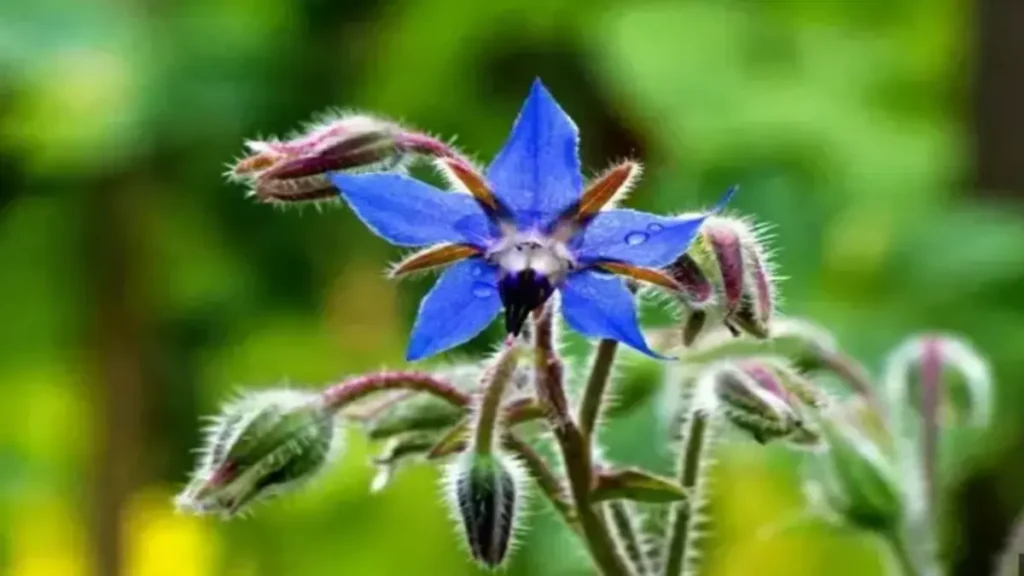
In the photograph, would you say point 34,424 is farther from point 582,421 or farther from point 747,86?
point 582,421

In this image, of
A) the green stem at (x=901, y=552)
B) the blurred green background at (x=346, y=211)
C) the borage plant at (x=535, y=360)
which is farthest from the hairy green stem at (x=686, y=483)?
the blurred green background at (x=346, y=211)

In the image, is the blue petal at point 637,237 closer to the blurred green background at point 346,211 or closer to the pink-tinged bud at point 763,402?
the pink-tinged bud at point 763,402

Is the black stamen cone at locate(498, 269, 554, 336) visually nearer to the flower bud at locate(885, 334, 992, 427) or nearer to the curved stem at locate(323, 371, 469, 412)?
the curved stem at locate(323, 371, 469, 412)

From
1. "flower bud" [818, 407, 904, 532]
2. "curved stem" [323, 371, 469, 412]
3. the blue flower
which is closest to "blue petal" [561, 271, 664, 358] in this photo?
the blue flower

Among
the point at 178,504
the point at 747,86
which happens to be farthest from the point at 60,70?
the point at 178,504

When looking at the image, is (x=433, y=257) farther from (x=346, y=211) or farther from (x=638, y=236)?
(x=346, y=211)

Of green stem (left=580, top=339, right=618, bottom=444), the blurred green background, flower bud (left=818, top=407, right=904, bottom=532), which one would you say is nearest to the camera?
green stem (left=580, top=339, right=618, bottom=444)

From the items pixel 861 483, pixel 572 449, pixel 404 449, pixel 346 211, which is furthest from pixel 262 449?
pixel 346 211

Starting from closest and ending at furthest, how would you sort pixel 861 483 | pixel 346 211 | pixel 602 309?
pixel 602 309 < pixel 861 483 < pixel 346 211

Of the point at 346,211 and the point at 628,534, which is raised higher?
the point at 346,211
